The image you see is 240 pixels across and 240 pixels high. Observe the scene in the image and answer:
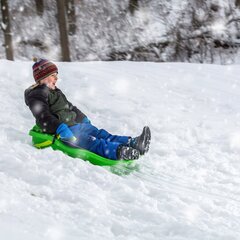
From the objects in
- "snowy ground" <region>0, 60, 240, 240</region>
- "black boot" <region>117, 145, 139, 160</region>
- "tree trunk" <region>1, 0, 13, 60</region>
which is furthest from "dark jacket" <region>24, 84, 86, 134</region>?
"tree trunk" <region>1, 0, 13, 60</region>

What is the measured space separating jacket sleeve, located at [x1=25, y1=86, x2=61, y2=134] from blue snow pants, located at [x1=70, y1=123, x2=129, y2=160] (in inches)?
10.8

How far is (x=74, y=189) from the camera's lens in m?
4.35

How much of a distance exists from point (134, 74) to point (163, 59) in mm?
9650

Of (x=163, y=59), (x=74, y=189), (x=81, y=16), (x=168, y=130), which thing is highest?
(x=74, y=189)

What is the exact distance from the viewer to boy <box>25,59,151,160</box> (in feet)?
17.9

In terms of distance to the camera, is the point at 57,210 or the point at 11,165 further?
the point at 11,165

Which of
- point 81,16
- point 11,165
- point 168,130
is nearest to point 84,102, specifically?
point 168,130

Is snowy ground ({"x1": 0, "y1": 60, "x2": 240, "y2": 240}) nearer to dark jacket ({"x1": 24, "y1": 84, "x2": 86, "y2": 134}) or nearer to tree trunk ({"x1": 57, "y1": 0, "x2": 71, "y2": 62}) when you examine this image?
dark jacket ({"x1": 24, "y1": 84, "x2": 86, "y2": 134})

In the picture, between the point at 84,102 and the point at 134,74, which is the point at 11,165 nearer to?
the point at 84,102

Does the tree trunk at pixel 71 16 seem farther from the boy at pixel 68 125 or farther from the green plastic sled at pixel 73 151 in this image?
the green plastic sled at pixel 73 151

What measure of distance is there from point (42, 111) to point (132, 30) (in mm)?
15609

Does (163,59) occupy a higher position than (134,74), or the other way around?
(134,74)

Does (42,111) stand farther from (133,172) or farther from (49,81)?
(133,172)

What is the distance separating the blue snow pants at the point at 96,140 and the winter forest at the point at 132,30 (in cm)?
1382
